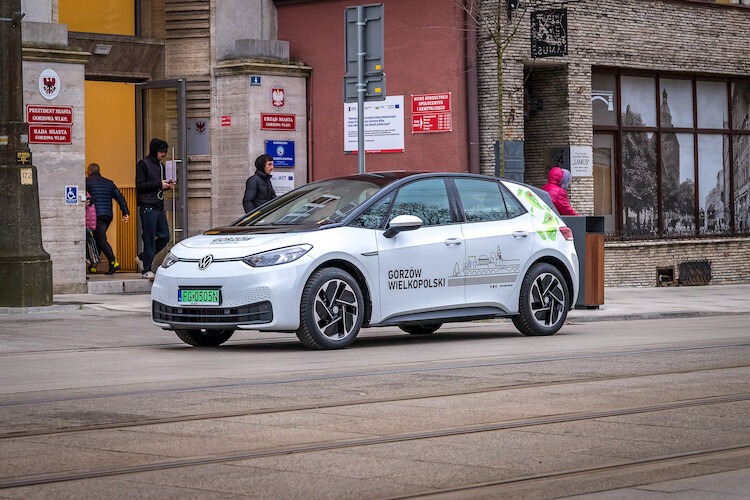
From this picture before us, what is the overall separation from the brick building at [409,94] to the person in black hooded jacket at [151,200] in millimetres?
1224

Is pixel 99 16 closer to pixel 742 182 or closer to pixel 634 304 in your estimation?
pixel 634 304

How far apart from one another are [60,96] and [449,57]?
21.4 feet

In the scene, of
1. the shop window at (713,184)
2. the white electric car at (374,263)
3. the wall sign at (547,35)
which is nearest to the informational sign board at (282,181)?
the wall sign at (547,35)

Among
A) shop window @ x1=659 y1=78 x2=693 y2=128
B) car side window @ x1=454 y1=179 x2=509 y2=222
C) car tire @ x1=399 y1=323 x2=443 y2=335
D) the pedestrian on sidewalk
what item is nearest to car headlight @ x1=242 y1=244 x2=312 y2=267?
car side window @ x1=454 y1=179 x2=509 y2=222

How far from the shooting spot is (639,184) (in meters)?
25.4

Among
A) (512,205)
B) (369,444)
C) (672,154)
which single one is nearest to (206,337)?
(512,205)

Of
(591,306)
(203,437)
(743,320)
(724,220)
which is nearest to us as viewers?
(203,437)

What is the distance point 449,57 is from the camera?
74.1 ft

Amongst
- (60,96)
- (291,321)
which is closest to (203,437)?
(291,321)

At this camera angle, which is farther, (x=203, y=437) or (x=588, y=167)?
(x=588, y=167)

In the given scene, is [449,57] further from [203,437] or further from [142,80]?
[203,437]

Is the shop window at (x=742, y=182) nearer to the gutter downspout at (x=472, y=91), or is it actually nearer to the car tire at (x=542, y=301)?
the gutter downspout at (x=472, y=91)

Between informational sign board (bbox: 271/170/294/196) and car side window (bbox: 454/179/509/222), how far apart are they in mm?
9962

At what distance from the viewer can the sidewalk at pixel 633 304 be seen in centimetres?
1750
